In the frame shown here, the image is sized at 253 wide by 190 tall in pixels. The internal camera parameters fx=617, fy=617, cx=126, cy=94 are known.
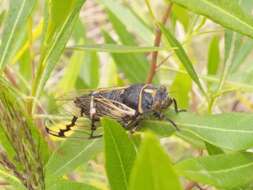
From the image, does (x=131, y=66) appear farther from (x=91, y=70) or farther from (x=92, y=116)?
(x=92, y=116)

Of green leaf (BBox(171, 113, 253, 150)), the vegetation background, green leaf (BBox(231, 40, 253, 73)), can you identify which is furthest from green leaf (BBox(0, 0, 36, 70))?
green leaf (BBox(231, 40, 253, 73))

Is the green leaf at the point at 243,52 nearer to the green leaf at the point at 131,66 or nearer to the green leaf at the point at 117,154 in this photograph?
the green leaf at the point at 131,66

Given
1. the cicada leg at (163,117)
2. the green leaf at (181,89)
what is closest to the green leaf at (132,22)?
the green leaf at (181,89)

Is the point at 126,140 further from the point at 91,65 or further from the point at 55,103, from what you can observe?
the point at 91,65

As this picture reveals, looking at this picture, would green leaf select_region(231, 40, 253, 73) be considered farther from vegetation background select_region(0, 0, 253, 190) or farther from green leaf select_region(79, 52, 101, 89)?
green leaf select_region(79, 52, 101, 89)

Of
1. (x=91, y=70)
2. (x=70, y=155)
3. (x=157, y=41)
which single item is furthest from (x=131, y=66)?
(x=70, y=155)

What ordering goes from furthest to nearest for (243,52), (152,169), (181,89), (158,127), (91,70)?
1. (91,70)
2. (181,89)
3. (243,52)
4. (158,127)
5. (152,169)
